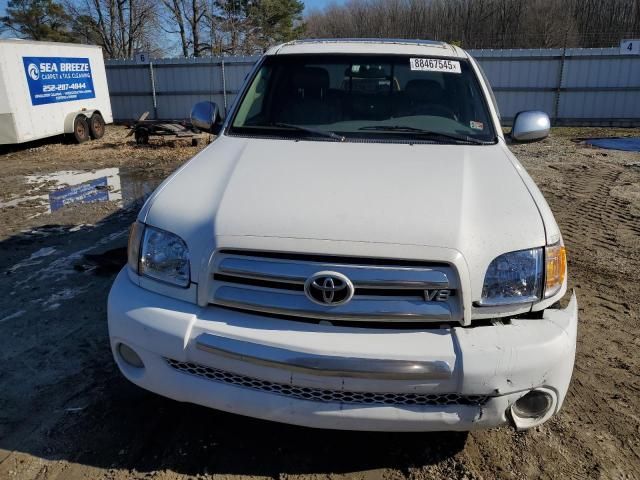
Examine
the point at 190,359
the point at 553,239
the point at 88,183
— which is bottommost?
the point at 88,183

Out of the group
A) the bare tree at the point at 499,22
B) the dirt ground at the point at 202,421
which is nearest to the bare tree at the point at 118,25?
the bare tree at the point at 499,22

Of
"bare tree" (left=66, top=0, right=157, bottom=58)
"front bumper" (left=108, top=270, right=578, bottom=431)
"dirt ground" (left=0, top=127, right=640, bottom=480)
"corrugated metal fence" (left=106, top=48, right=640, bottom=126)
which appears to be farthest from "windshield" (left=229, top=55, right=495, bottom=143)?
"bare tree" (left=66, top=0, right=157, bottom=58)

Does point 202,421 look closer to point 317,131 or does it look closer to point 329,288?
point 329,288

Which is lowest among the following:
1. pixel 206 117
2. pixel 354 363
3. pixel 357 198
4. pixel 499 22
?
pixel 354 363

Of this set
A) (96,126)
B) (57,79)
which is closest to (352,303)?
(57,79)

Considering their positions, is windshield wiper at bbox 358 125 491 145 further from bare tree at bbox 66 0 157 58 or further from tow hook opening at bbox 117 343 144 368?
bare tree at bbox 66 0 157 58

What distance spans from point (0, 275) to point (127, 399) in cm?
269

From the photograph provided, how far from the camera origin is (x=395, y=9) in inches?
1683

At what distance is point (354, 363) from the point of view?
205 cm

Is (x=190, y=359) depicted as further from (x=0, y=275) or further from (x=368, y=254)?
(x=0, y=275)

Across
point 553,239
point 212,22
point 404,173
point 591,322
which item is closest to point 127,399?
point 404,173

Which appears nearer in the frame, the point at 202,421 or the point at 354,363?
the point at 354,363

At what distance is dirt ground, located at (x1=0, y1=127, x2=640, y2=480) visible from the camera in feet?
8.11

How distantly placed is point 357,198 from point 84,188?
7520 mm
